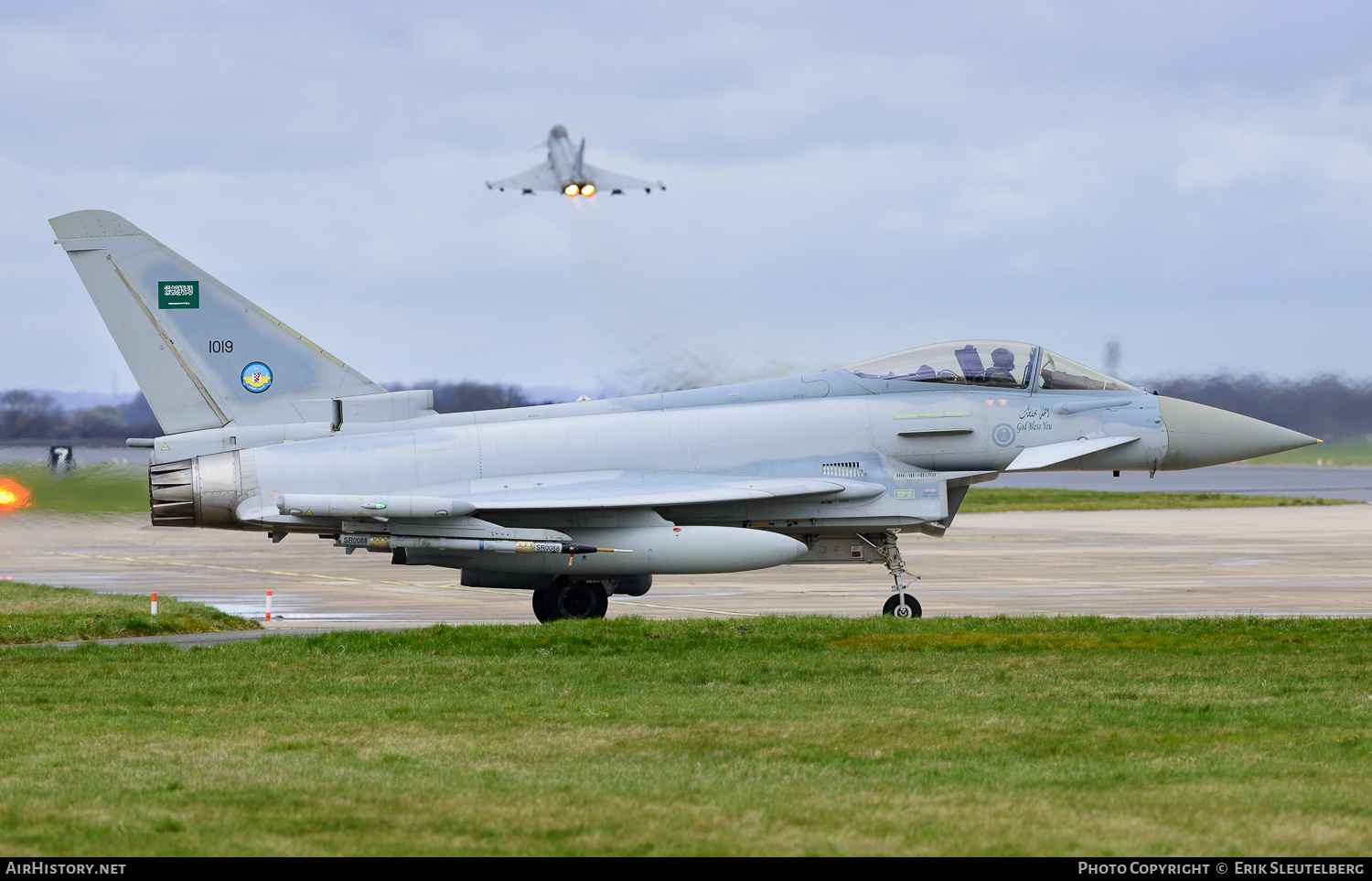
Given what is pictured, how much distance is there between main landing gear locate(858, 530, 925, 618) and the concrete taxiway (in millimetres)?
1368

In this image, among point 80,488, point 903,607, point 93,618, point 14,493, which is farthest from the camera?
point 80,488

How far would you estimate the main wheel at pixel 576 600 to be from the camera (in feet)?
53.9

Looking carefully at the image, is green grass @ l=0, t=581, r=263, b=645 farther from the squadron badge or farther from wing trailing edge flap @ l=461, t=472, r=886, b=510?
wing trailing edge flap @ l=461, t=472, r=886, b=510

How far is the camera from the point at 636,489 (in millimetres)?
15633

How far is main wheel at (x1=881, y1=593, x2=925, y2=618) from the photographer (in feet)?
51.7

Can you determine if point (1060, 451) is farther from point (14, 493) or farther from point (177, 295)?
point (14, 493)

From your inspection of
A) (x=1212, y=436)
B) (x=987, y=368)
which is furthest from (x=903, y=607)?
(x=1212, y=436)

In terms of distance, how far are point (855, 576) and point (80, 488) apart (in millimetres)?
13594

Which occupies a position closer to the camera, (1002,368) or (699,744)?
(699,744)

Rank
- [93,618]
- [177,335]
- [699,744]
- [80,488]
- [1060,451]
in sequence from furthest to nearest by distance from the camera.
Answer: [80,488] < [177,335] < [1060,451] < [93,618] < [699,744]

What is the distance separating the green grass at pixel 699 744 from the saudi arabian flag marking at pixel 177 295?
517cm

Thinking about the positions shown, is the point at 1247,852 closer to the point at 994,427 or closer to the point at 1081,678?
the point at 1081,678

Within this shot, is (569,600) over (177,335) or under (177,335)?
under

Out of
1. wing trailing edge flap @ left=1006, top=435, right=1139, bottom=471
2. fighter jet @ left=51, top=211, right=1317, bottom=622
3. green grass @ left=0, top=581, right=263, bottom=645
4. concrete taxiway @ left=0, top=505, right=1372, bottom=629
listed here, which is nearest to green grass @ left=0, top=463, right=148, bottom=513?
concrete taxiway @ left=0, top=505, right=1372, bottom=629
